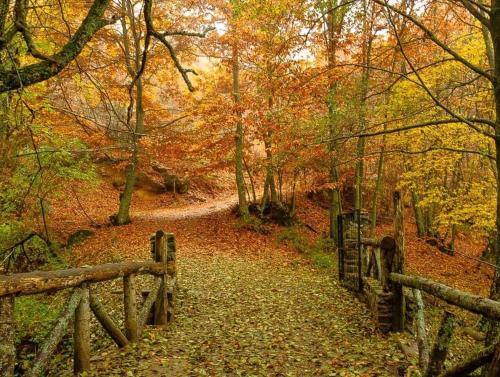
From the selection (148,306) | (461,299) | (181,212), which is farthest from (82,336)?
(181,212)

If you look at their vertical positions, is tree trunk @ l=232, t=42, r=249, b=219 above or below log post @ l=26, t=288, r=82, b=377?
above

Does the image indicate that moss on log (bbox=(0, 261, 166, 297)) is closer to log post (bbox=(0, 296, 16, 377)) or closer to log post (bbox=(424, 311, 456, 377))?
log post (bbox=(0, 296, 16, 377))

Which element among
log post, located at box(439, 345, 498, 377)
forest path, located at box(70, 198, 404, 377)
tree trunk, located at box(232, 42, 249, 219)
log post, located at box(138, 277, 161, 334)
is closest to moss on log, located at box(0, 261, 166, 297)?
log post, located at box(138, 277, 161, 334)

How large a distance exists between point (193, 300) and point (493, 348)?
6549 millimetres

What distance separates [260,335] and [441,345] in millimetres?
3422

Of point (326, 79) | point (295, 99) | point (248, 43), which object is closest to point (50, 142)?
point (295, 99)

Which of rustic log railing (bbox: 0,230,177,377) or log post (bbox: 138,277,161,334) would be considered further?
log post (bbox: 138,277,161,334)

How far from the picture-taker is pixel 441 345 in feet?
13.0

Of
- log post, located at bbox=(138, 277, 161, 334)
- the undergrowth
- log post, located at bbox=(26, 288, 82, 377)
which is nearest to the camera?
log post, located at bbox=(26, 288, 82, 377)

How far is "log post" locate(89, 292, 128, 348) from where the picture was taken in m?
4.71

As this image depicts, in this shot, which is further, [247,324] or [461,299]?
[247,324]

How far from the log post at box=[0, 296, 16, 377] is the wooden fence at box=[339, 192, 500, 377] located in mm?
3775

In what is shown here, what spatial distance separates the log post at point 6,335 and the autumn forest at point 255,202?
16mm

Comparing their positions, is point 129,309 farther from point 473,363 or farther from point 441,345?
point 473,363
